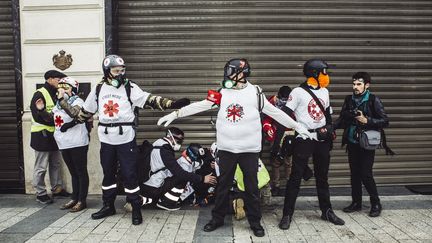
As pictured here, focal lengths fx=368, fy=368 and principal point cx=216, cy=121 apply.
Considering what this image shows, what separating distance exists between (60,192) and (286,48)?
463cm

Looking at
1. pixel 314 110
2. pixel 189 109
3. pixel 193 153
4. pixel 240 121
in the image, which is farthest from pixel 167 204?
pixel 314 110

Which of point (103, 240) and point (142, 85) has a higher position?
point (142, 85)

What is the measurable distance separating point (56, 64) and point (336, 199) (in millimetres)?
5169

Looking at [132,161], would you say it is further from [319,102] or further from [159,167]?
[319,102]

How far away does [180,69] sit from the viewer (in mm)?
6629

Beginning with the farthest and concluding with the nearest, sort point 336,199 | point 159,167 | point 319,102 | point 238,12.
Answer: point 238,12 < point 336,199 < point 159,167 < point 319,102

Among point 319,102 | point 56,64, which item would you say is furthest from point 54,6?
point 319,102

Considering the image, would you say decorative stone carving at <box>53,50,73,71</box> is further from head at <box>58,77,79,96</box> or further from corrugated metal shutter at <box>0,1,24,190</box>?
head at <box>58,77,79,96</box>

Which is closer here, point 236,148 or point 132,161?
point 236,148

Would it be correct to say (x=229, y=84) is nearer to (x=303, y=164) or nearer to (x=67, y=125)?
(x=303, y=164)

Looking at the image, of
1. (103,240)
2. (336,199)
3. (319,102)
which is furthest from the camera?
(336,199)

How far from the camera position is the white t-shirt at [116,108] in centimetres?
476

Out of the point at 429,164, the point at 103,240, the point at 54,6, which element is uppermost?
the point at 54,6

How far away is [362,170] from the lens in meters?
5.07
